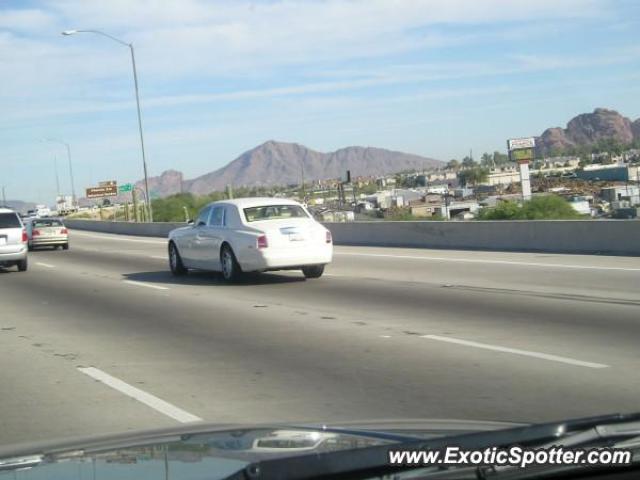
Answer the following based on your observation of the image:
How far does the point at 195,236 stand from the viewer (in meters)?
20.0

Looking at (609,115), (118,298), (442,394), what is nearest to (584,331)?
(442,394)

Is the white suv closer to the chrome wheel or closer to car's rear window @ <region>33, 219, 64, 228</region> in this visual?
the chrome wheel

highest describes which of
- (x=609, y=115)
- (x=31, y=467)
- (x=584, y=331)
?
(x=609, y=115)

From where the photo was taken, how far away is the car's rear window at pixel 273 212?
18500 millimetres

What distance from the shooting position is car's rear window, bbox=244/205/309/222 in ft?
60.7

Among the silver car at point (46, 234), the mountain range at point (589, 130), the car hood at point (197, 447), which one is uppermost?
the mountain range at point (589, 130)

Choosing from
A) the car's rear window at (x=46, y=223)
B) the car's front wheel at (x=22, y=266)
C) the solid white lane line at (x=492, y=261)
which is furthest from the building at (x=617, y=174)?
the car's front wheel at (x=22, y=266)

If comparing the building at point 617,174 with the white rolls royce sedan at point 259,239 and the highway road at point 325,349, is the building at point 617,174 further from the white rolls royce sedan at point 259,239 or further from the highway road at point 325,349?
the white rolls royce sedan at point 259,239

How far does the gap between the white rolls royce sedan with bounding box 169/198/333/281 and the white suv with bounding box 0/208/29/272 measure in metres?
7.27

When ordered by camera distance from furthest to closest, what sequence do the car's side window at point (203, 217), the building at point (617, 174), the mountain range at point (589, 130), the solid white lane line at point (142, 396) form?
the mountain range at point (589, 130) < the building at point (617, 174) < the car's side window at point (203, 217) < the solid white lane line at point (142, 396)

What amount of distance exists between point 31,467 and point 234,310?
11.0 metres

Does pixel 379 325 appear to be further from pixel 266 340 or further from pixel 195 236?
pixel 195 236

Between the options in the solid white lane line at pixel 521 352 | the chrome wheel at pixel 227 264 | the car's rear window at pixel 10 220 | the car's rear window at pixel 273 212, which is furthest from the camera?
the car's rear window at pixel 10 220

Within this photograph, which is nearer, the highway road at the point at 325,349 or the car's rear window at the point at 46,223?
the highway road at the point at 325,349
